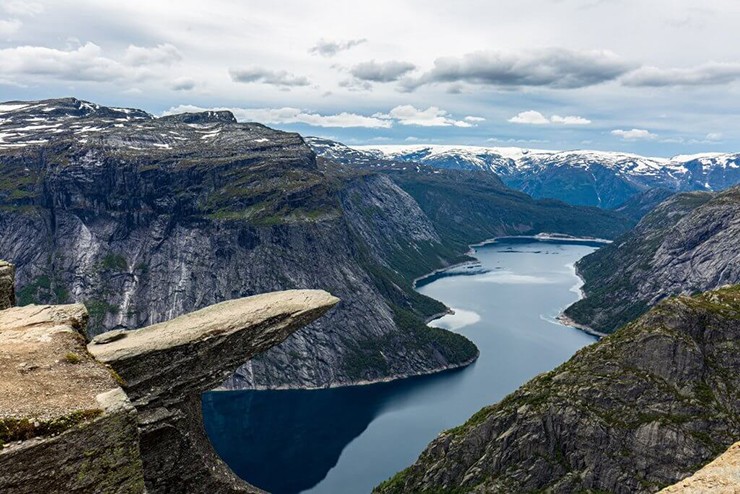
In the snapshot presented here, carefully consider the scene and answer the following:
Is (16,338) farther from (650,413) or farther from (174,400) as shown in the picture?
(650,413)

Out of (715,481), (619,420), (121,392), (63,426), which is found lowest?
A: (619,420)

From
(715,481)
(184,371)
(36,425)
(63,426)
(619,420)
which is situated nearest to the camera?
(715,481)

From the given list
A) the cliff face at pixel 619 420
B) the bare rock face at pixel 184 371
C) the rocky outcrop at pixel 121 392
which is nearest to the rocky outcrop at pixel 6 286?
the rocky outcrop at pixel 121 392

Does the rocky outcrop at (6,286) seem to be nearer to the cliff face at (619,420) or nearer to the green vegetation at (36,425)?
the green vegetation at (36,425)

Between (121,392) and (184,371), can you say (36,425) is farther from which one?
(184,371)

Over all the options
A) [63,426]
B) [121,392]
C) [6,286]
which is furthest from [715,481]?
[6,286]
